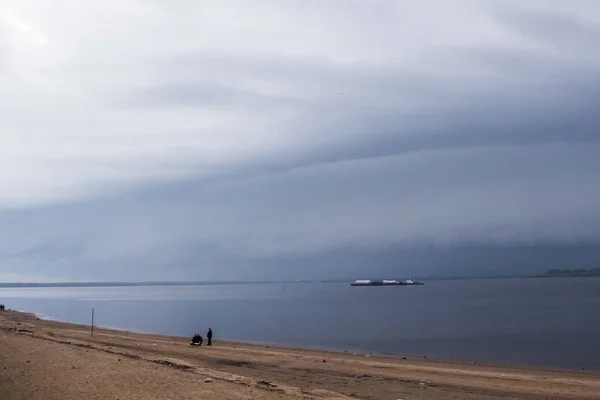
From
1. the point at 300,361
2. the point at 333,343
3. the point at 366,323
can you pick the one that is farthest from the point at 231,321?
the point at 300,361

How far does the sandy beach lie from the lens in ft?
62.2

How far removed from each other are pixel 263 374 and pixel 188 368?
3.87 meters

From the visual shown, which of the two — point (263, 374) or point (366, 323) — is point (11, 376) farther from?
point (366, 323)

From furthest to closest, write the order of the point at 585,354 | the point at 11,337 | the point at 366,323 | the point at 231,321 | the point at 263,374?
the point at 231,321 → the point at 366,323 → the point at 585,354 → the point at 11,337 → the point at 263,374

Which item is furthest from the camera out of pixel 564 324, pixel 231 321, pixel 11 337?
pixel 231 321

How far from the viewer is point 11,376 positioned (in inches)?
801

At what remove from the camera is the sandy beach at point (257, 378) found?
19.0 m

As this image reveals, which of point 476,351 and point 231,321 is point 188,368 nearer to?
point 476,351

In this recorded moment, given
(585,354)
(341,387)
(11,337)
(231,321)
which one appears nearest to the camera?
(341,387)

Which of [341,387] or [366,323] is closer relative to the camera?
[341,387]

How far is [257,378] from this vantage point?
84.2 ft

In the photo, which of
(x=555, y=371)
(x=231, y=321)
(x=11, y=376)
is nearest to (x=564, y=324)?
(x=555, y=371)

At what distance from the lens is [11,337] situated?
32.4m

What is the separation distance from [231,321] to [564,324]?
40.5m
